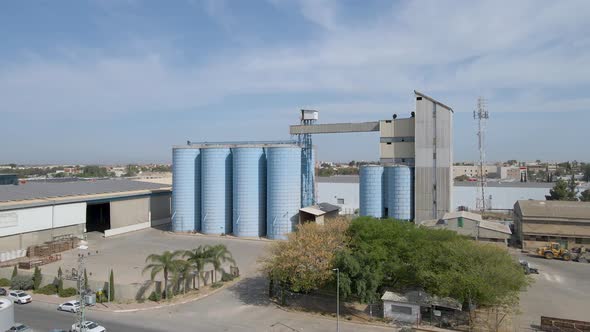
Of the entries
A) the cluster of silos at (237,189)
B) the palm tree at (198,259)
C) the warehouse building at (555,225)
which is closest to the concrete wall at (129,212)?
the cluster of silos at (237,189)

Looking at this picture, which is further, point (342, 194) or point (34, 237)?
point (342, 194)

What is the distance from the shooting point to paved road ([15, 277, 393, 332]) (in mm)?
25984

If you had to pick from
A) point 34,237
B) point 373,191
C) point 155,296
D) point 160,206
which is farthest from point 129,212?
point 373,191

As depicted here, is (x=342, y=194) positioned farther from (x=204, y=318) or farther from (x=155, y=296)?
(x=204, y=318)

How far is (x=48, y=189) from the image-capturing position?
5406 centimetres

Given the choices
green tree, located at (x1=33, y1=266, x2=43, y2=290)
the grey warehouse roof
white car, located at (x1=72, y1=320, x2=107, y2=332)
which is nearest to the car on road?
white car, located at (x1=72, y1=320, x2=107, y2=332)

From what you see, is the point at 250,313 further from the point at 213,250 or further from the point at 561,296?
the point at 561,296

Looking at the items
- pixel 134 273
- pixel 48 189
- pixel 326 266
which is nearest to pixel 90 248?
pixel 48 189

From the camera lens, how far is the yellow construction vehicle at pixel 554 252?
146 ft

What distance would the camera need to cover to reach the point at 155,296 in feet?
103

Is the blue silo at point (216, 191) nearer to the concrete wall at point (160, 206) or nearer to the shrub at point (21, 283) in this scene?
the concrete wall at point (160, 206)

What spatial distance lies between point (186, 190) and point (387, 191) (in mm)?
27078

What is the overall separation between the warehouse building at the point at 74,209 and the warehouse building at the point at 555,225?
166 ft

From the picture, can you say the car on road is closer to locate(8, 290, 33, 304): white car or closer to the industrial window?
locate(8, 290, 33, 304): white car
